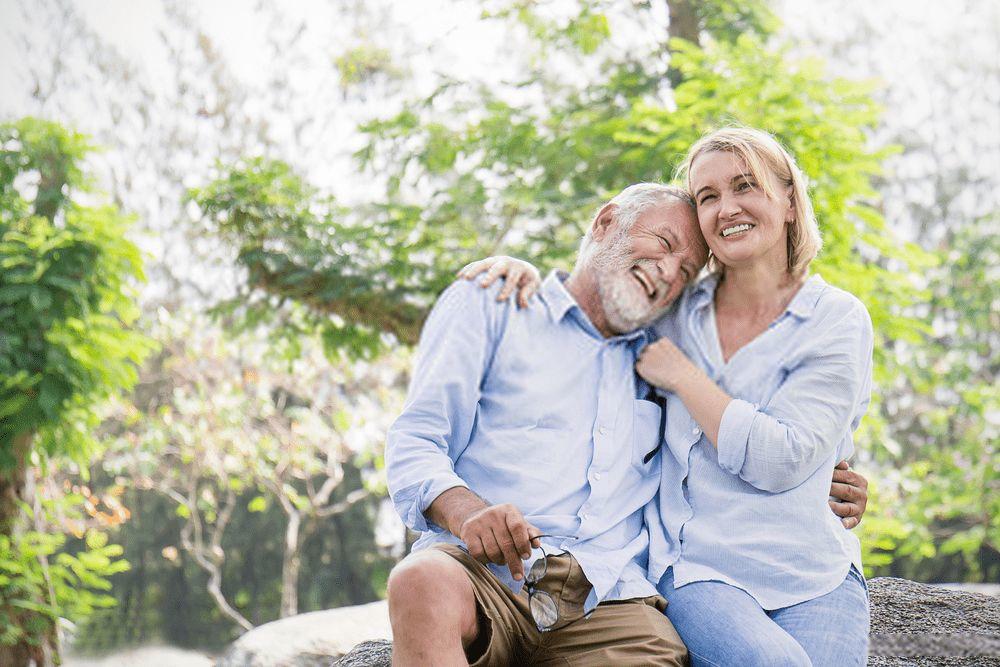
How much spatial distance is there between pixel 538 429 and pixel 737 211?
58 centimetres

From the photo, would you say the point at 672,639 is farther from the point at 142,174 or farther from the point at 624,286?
the point at 142,174

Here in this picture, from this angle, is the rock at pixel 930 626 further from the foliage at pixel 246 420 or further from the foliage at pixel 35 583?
the foliage at pixel 246 420

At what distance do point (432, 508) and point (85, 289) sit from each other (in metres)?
3.31

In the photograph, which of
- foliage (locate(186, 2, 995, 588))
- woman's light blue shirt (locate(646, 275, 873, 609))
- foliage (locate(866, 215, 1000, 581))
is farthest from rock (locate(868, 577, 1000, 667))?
foliage (locate(866, 215, 1000, 581))

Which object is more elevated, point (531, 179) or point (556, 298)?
point (531, 179)

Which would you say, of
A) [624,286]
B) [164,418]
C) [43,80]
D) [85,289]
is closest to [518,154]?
[85,289]

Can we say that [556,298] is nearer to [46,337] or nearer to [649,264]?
[649,264]

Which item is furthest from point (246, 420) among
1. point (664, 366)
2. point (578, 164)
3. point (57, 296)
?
point (664, 366)

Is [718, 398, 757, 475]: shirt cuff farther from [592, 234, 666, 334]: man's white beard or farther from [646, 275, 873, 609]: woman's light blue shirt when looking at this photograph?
[592, 234, 666, 334]: man's white beard

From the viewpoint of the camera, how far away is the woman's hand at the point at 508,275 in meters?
1.94

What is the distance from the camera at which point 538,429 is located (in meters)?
1.82

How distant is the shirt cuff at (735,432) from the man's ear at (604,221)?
1.67 feet

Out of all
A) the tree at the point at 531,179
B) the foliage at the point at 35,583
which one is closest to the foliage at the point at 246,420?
the tree at the point at 531,179

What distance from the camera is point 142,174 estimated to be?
9859 millimetres
